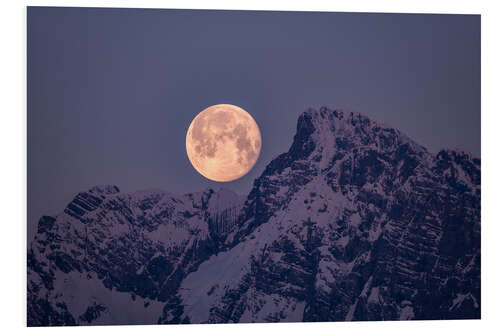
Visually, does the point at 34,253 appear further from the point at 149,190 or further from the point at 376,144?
the point at 376,144

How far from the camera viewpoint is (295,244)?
9.92 meters

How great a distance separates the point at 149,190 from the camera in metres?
9.89

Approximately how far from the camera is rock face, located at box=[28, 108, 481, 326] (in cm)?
971

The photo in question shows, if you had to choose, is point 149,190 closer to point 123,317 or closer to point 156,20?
point 123,317

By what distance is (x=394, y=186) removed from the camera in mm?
10078

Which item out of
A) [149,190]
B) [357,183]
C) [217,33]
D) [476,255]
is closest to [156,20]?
[217,33]

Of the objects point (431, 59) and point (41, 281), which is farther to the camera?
point (431, 59)

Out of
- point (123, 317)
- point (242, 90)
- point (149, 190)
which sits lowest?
point (123, 317)

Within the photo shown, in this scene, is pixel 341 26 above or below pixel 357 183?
above

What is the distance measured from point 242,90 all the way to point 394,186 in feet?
8.52

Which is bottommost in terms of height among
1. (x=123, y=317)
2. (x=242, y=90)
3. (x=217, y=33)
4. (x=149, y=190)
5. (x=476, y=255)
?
(x=123, y=317)

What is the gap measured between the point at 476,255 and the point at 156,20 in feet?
18.8

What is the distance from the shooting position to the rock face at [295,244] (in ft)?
31.9

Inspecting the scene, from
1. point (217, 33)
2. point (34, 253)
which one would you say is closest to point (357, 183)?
point (217, 33)
